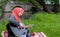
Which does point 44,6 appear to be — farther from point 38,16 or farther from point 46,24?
point 46,24

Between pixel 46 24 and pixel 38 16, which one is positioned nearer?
pixel 46 24

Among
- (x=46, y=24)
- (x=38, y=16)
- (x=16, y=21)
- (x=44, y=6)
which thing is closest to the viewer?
(x=16, y=21)

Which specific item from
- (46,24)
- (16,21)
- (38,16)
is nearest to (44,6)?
(38,16)

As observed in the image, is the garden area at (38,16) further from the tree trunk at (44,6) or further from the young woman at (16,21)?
the young woman at (16,21)

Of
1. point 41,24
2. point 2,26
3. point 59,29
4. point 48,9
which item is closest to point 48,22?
point 41,24

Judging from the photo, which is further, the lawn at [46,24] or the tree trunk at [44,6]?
the tree trunk at [44,6]

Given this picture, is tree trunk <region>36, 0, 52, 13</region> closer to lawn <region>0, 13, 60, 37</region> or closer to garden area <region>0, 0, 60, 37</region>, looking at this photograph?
garden area <region>0, 0, 60, 37</region>

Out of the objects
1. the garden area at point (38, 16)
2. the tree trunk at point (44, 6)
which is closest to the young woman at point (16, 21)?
the garden area at point (38, 16)

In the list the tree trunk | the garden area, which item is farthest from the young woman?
the tree trunk

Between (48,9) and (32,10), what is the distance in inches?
43.1

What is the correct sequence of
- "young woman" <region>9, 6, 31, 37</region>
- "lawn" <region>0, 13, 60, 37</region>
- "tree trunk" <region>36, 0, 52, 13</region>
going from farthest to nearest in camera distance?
"tree trunk" <region>36, 0, 52, 13</region> → "lawn" <region>0, 13, 60, 37</region> → "young woman" <region>9, 6, 31, 37</region>

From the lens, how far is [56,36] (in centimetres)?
809

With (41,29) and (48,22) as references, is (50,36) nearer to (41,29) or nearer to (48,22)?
(41,29)

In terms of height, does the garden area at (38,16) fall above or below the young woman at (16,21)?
below
